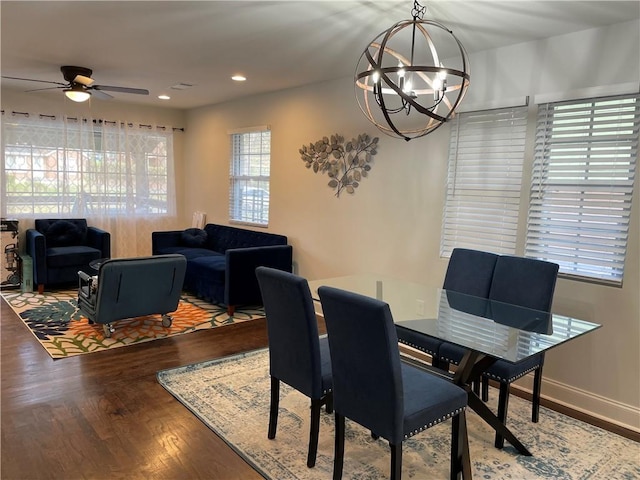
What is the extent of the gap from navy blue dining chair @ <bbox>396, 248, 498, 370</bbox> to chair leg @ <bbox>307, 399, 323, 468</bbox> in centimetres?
84

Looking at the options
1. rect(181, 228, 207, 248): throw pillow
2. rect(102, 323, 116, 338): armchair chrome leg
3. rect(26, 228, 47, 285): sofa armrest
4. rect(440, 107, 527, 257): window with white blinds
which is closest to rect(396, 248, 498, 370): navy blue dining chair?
rect(440, 107, 527, 257): window with white blinds

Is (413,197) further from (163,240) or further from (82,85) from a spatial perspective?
(163,240)

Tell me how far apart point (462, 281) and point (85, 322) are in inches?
139

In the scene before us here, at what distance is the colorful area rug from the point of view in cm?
391

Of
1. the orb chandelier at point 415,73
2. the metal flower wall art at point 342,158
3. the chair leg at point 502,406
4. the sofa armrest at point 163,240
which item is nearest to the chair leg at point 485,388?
the chair leg at point 502,406

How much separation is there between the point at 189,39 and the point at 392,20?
60.2 inches

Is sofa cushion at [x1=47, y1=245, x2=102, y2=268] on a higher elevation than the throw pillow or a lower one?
lower

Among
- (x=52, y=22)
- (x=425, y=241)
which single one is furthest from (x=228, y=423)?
(x=52, y=22)

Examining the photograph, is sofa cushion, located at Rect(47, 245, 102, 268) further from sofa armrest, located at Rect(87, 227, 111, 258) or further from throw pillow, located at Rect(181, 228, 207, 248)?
throw pillow, located at Rect(181, 228, 207, 248)

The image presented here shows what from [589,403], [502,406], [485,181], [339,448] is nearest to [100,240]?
[485,181]

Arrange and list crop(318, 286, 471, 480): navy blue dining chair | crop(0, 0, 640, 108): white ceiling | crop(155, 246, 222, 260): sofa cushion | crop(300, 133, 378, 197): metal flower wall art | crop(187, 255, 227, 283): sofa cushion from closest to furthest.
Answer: crop(318, 286, 471, 480): navy blue dining chair, crop(0, 0, 640, 108): white ceiling, crop(300, 133, 378, 197): metal flower wall art, crop(187, 255, 227, 283): sofa cushion, crop(155, 246, 222, 260): sofa cushion

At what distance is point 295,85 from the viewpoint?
5066 millimetres

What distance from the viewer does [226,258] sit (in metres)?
4.74

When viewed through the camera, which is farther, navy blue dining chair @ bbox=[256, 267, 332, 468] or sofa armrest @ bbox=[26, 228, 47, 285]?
sofa armrest @ bbox=[26, 228, 47, 285]
